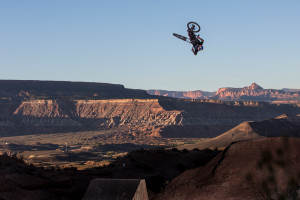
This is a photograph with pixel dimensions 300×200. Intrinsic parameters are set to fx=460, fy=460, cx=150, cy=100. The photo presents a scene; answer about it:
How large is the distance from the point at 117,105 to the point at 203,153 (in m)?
151

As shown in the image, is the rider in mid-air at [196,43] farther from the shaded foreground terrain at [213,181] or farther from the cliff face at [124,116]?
the cliff face at [124,116]

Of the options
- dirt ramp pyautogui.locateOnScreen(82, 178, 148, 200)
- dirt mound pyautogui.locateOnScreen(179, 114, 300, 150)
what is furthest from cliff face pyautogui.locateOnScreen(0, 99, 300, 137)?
dirt ramp pyautogui.locateOnScreen(82, 178, 148, 200)

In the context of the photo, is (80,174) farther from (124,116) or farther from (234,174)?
(124,116)

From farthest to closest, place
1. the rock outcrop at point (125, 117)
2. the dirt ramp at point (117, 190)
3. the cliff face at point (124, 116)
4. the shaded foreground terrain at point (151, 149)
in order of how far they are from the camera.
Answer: the cliff face at point (124, 116), the rock outcrop at point (125, 117), the shaded foreground terrain at point (151, 149), the dirt ramp at point (117, 190)

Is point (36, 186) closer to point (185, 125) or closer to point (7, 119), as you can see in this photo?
point (185, 125)

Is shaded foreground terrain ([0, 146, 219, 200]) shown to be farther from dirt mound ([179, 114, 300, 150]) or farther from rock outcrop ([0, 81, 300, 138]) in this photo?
rock outcrop ([0, 81, 300, 138])

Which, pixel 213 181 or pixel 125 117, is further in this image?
pixel 125 117

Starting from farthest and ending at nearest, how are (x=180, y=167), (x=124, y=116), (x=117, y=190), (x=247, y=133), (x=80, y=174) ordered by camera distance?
(x=124, y=116) < (x=247, y=133) < (x=180, y=167) < (x=80, y=174) < (x=117, y=190)

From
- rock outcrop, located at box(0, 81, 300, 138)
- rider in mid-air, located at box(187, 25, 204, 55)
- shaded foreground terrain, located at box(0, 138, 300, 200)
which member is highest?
rider in mid-air, located at box(187, 25, 204, 55)

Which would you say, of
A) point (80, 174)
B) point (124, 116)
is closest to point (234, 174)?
point (80, 174)

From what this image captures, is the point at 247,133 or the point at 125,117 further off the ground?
the point at 247,133

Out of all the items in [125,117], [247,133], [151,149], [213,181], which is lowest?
[125,117]

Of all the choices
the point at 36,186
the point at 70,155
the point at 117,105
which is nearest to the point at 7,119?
the point at 117,105

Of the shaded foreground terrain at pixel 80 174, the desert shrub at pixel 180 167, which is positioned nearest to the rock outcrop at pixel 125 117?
the shaded foreground terrain at pixel 80 174
